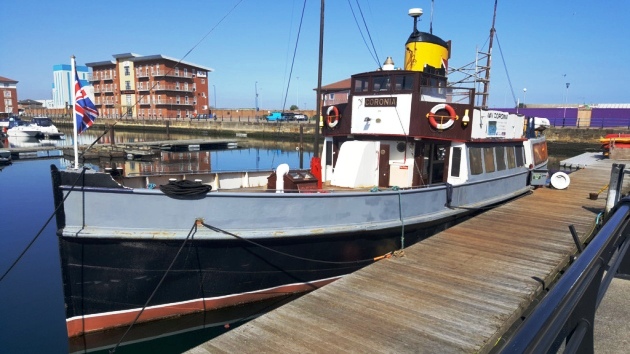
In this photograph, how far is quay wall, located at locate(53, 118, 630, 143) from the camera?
42.0m

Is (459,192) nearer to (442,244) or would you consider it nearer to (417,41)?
(442,244)

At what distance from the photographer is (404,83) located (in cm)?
1003

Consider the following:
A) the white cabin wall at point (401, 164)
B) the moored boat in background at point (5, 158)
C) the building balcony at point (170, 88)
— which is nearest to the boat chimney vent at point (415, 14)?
the white cabin wall at point (401, 164)

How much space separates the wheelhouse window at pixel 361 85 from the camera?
10.6m

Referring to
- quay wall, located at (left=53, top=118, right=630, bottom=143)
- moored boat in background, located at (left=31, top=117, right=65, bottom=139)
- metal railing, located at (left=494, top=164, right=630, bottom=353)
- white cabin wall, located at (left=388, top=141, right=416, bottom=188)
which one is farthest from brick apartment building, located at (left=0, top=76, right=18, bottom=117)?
metal railing, located at (left=494, top=164, right=630, bottom=353)

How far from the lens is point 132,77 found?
252 feet

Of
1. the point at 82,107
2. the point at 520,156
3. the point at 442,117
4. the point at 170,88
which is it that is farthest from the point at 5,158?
the point at 170,88

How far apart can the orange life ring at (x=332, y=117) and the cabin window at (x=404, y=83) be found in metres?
1.74

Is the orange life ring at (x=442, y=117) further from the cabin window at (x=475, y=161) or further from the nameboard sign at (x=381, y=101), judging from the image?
the cabin window at (x=475, y=161)

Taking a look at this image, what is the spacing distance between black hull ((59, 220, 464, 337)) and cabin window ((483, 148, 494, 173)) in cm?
512

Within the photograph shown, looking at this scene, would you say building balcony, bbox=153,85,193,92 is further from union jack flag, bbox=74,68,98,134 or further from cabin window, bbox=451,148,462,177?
cabin window, bbox=451,148,462,177

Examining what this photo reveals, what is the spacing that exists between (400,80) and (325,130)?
2.52m

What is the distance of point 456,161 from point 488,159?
1670mm

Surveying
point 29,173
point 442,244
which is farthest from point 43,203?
point 442,244
